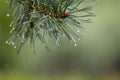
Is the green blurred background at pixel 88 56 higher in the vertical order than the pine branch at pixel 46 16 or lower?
lower

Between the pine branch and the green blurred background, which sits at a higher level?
the pine branch

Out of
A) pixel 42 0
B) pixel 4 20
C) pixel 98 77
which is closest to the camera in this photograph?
pixel 42 0

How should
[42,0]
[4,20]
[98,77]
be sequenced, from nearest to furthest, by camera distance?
[42,0], [4,20], [98,77]

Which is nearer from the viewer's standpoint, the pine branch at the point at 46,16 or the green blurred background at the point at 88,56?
the pine branch at the point at 46,16

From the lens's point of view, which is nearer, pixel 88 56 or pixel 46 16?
pixel 46 16

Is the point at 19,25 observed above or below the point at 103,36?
above

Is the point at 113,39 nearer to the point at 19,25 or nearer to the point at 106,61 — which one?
the point at 106,61

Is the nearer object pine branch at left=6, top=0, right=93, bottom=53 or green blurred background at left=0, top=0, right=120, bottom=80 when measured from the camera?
pine branch at left=6, top=0, right=93, bottom=53

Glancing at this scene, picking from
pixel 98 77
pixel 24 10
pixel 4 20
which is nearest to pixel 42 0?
pixel 24 10
